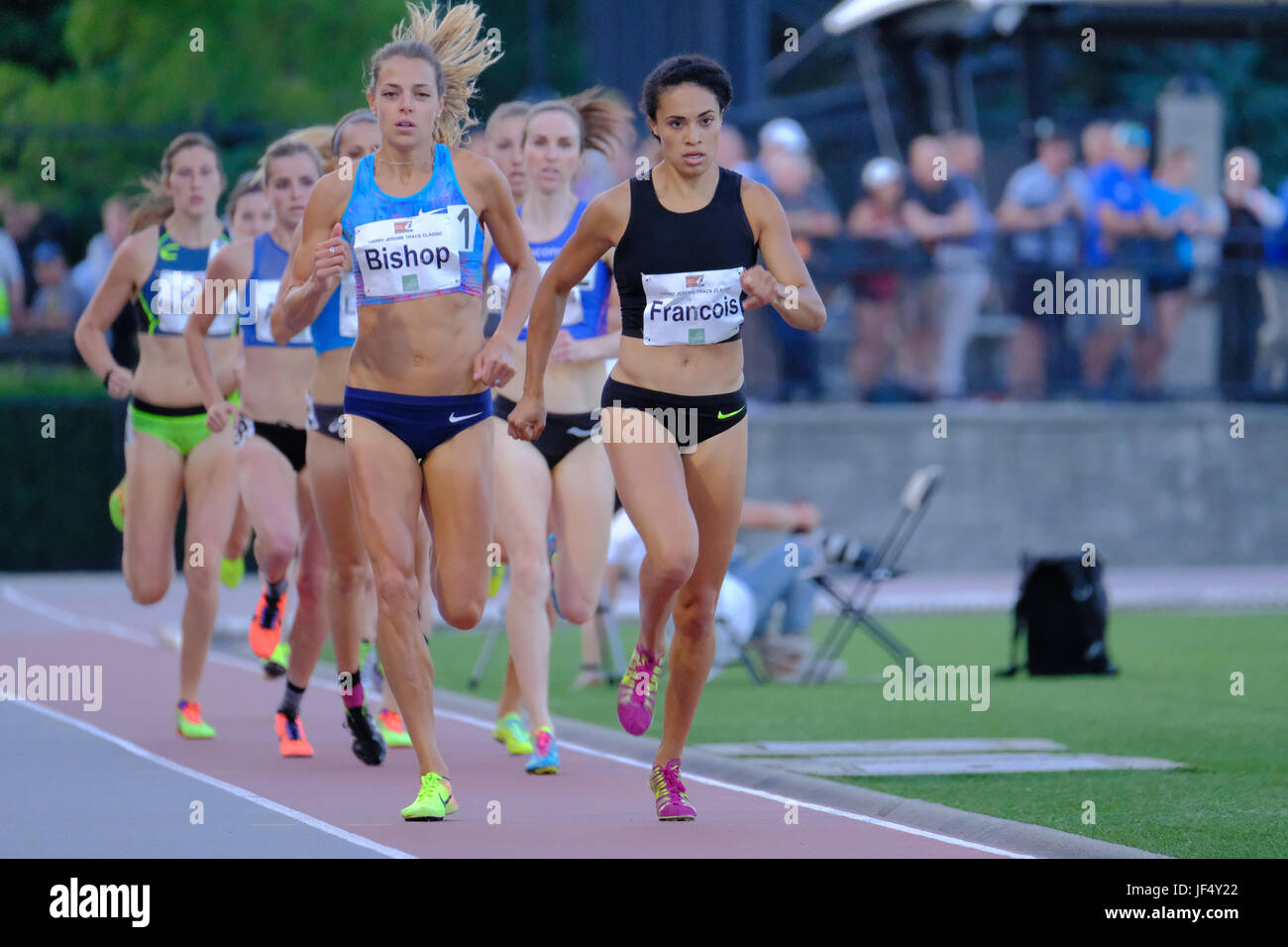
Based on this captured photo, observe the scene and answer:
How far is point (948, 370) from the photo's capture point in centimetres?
2083

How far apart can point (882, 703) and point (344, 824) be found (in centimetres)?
520

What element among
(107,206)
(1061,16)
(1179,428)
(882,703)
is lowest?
(882,703)

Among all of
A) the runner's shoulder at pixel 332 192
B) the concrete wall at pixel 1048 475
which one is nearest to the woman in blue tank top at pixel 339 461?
the runner's shoulder at pixel 332 192

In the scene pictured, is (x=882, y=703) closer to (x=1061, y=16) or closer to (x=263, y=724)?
(x=263, y=724)

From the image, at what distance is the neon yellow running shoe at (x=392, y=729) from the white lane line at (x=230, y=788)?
1121mm

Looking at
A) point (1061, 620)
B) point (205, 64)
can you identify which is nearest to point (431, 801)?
point (1061, 620)

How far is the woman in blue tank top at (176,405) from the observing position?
11.1 meters

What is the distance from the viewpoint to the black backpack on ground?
46.9 feet

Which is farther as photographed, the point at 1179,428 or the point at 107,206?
the point at 1179,428

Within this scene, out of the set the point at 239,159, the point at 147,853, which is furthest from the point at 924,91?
the point at 147,853

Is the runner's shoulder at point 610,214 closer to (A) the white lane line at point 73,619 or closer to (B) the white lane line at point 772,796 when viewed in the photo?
(B) the white lane line at point 772,796

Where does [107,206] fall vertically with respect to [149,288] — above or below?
Result: above

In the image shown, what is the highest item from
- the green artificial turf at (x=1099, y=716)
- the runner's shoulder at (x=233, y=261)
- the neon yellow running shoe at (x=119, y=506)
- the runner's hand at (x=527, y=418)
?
the runner's shoulder at (x=233, y=261)

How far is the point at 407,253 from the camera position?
8.37 metres
